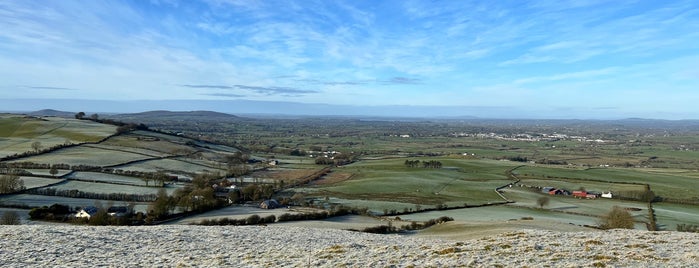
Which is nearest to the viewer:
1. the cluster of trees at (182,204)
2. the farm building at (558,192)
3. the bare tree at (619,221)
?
the bare tree at (619,221)

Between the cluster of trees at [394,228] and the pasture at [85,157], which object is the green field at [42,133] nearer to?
the pasture at [85,157]

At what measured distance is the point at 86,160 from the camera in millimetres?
75500

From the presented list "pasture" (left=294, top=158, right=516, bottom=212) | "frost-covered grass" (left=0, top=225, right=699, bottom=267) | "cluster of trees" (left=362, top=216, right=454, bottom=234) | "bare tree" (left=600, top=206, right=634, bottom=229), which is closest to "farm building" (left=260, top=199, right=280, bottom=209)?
"pasture" (left=294, top=158, right=516, bottom=212)

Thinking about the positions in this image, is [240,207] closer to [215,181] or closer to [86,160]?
[215,181]

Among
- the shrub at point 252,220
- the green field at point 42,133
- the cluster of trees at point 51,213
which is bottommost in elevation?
the shrub at point 252,220

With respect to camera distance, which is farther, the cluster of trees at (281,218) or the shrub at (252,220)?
the shrub at (252,220)

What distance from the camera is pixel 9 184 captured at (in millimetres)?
47250

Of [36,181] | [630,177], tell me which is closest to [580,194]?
[630,177]

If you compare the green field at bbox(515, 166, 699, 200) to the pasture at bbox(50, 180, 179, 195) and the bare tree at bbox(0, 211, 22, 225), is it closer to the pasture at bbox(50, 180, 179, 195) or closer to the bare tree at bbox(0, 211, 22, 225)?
the pasture at bbox(50, 180, 179, 195)

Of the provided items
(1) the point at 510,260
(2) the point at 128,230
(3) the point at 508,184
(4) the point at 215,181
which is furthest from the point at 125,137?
(1) the point at 510,260

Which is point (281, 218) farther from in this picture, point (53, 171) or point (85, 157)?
point (85, 157)

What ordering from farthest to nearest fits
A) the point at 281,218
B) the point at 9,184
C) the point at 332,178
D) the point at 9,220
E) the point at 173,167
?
the point at 332,178 < the point at 173,167 < the point at 9,184 < the point at 281,218 < the point at 9,220

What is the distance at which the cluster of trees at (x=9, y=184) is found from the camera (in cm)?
4626

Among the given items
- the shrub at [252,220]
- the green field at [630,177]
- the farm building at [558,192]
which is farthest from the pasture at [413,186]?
the shrub at [252,220]
